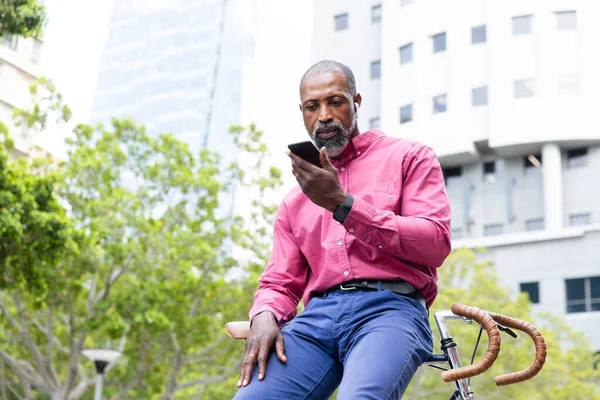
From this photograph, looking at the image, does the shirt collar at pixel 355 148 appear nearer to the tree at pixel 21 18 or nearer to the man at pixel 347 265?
the man at pixel 347 265

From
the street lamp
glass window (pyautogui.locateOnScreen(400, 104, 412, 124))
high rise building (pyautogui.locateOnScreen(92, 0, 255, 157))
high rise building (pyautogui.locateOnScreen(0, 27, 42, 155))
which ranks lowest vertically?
the street lamp

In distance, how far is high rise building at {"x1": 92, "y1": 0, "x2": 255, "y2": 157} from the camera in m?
112

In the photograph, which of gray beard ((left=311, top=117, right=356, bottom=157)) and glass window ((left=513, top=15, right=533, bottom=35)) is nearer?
gray beard ((left=311, top=117, right=356, bottom=157))

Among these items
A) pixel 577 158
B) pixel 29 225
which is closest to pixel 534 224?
pixel 577 158

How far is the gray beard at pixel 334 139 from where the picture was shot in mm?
2768

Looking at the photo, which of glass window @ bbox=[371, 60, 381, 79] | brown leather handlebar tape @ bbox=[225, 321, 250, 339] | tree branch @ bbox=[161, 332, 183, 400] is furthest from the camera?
glass window @ bbox=[371, 60, 381, 79]

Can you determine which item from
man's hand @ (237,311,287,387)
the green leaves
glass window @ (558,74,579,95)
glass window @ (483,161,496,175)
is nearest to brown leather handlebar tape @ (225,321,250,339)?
man's hand @ (237,311,287,387)

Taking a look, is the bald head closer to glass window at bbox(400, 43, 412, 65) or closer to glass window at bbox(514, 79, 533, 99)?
glass window at bbox(514, 79, 533, 99)

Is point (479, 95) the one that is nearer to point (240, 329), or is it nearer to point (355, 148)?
point (355, 148)

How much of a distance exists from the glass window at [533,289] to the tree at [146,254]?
19502mm

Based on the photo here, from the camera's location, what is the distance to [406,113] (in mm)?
42656

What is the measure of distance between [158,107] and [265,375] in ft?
382

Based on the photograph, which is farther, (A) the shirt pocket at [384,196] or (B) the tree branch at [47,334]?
(B) the tree branch at [47,334]

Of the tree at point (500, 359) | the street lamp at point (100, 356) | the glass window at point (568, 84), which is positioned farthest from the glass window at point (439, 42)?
the street lamp at point (100, 356)
